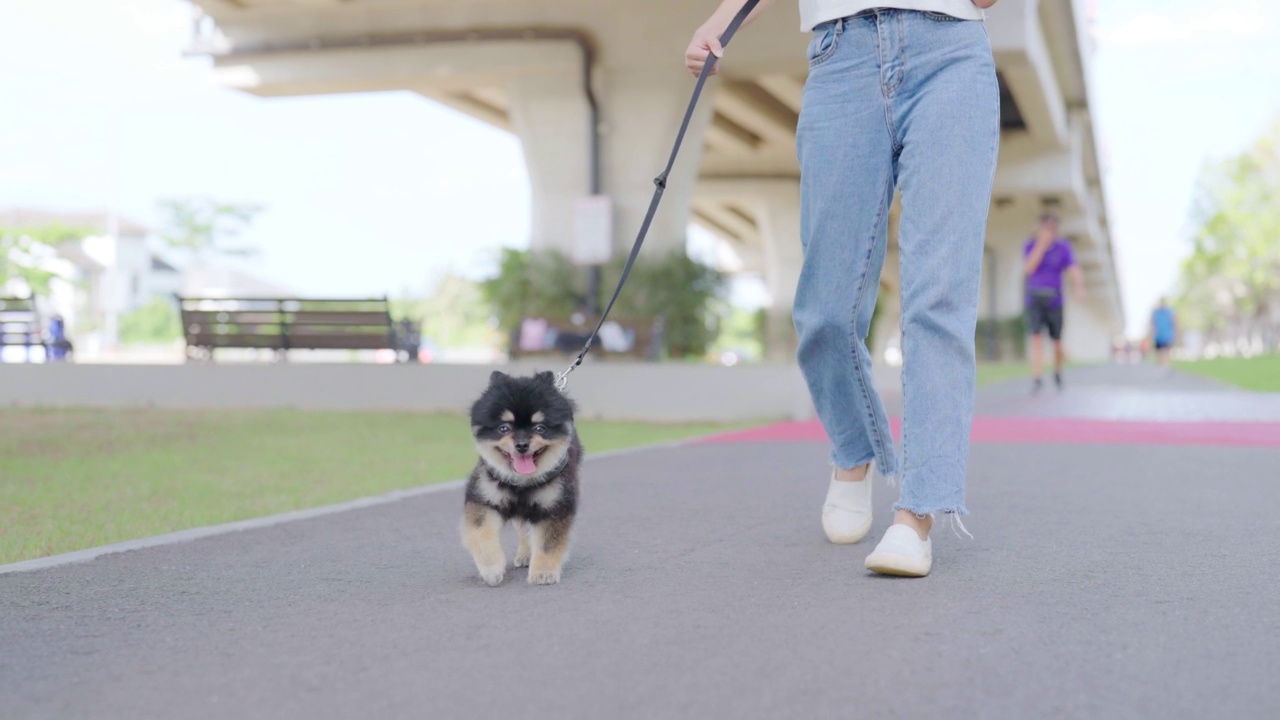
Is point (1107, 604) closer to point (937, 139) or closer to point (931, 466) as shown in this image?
point (931, 466)

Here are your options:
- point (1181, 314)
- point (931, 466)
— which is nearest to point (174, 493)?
point (931, 466)

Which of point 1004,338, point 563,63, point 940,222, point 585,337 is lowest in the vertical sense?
point 1004,338

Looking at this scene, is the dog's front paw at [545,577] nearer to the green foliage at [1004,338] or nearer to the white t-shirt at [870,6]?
the white t-shirt at [870,6]

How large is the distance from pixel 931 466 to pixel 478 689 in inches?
67.2

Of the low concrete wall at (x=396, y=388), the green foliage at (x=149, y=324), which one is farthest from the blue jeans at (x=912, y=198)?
the green foliage at (x=149, y=324)

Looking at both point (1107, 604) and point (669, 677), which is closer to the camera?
point (669, 677)

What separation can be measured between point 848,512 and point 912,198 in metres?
1.08

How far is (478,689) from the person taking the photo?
7.60ft

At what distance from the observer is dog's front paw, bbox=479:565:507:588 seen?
3514 mm

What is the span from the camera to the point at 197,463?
811 centimetres

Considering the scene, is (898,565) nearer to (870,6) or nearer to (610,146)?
(870,6)

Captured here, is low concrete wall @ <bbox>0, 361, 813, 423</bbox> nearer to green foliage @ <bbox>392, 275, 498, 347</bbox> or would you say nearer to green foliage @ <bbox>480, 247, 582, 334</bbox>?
green foliage @ <bbox>480, 247, 582, 334</bbox>

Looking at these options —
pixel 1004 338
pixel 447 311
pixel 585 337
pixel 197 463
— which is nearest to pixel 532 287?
pixel 585 337

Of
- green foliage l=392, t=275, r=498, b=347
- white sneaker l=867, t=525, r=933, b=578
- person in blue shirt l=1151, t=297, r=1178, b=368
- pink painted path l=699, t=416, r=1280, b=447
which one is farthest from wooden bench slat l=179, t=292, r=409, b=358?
green foliage l=392, t=275, r=498, b=347
